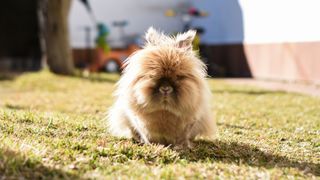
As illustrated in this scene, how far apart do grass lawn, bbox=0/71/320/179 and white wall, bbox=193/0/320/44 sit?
3.98 meters

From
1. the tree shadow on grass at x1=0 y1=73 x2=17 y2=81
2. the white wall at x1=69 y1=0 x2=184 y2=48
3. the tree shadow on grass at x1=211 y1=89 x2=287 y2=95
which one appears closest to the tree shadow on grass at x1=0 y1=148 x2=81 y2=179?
the tree shadow on grass at x1=211 y1=89 x2=287 y2=95

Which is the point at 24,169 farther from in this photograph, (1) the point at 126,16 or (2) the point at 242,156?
(1) the point at 126,16

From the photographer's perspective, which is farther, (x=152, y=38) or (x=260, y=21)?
(x=260, y=21)

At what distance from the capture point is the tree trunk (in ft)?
44.1

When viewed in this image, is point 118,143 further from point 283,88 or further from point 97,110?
point 283,88

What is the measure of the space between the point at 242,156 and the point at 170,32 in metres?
14.0

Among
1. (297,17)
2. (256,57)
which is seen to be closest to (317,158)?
(297,17)

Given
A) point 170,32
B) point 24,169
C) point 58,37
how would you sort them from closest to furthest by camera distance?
point 24,169 → point 58,37 → point 170,32

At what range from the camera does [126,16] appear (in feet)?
61.0

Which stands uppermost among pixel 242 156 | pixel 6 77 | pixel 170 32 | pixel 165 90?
pixel 165 90

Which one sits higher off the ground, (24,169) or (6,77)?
(24,169)

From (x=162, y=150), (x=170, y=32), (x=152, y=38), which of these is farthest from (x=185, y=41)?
(x=170, y=32)

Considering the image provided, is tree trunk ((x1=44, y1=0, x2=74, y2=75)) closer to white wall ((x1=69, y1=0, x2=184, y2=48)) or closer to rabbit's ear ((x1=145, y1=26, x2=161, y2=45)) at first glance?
white wall ((x1=69, y1=0, x2=184, y2=48))

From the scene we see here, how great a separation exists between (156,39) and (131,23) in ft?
46.6
